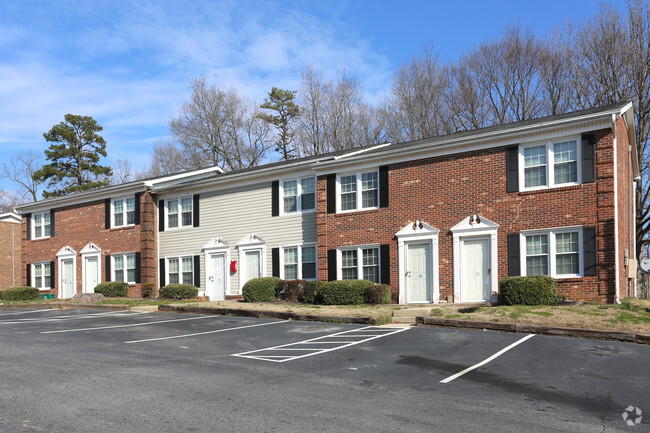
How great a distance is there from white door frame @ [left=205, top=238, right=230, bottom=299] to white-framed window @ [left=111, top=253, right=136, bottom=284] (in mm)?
4454

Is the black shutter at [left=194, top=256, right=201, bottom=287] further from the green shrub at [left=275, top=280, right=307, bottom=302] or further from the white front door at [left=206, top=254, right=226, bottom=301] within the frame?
the green shrub at [left=275, top=280, right=307, bottom=302]

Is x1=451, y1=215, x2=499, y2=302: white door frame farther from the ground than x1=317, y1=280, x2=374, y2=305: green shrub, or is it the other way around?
x1=451, y1=215, x2=499, y2=302: white door frame

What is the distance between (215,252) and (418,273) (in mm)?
10806

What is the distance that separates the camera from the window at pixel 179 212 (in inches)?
1154

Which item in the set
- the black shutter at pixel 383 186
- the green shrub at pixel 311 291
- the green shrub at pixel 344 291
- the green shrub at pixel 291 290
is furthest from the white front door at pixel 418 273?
the green shrub at pixel 291 290

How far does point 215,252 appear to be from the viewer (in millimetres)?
27844

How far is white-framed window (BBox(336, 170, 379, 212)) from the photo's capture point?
74.9 feet

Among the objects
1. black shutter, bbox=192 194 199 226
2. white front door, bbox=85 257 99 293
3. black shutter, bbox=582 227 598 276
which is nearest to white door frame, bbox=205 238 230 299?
black shutter, bbox=192 194 199 226

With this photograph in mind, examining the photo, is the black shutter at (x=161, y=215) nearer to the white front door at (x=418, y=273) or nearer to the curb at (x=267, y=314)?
the curb at (x=267, y=314)

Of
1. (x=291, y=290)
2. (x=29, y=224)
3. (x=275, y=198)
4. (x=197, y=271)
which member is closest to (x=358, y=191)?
(x=275, y=198)

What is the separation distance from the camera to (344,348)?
489 inches

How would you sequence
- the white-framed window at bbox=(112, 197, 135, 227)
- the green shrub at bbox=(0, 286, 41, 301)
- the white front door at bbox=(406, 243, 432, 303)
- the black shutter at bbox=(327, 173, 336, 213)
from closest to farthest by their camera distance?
the white front door at bbox=(406, 243, 432, 303) < the black shutter at bbox=(327, 173, 336, 213) < the white-framed window at bbox=(112, 197, 135, 227) < the green shrub at bbox=(0, 286, 41, 301)

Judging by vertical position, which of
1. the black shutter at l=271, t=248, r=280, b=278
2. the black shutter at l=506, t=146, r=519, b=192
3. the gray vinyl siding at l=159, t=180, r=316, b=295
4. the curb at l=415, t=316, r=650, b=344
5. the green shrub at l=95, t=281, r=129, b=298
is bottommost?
the green shrub at l=95, t=281, r=129, b=298

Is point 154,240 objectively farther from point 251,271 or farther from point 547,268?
point 547,268
